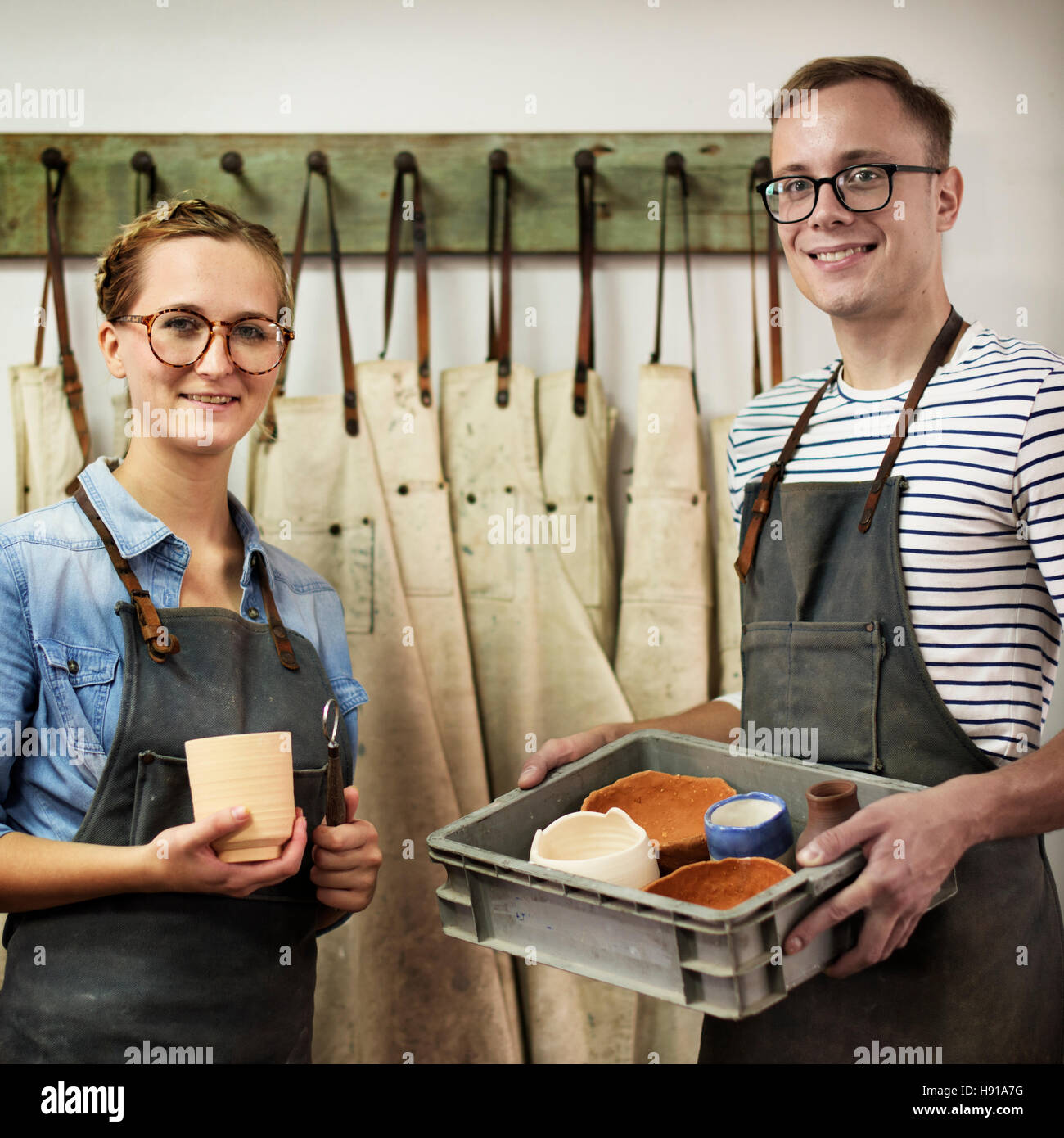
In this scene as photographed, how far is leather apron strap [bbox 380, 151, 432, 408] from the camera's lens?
1.81m

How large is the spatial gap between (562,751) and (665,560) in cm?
62

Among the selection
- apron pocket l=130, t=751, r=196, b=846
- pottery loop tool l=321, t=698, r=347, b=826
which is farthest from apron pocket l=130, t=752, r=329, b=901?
pottery loop tool l=321, t=698, r=347, b=826

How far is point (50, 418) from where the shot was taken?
1801 millimetres

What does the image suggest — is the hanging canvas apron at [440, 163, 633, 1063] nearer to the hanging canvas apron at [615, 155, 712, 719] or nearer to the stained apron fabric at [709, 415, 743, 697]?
the hanging canvas apron at [615, 155, 712, 719]

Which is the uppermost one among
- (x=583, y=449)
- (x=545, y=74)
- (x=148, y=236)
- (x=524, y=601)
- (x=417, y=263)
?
(x=545, y=74)

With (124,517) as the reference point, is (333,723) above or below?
below

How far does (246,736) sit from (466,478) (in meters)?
0.87

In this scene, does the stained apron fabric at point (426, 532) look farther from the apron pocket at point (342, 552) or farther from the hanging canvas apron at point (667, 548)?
the hanging canvas apron at point (667, 548)

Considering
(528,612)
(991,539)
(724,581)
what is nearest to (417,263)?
(528,612)

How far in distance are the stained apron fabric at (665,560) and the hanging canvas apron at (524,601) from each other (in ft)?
0.25

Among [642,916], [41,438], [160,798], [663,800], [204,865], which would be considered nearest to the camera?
[642,916]

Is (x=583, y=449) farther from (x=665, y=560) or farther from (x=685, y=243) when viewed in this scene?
(x=685, y=243)

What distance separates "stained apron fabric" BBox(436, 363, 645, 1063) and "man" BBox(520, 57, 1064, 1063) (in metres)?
0.47
